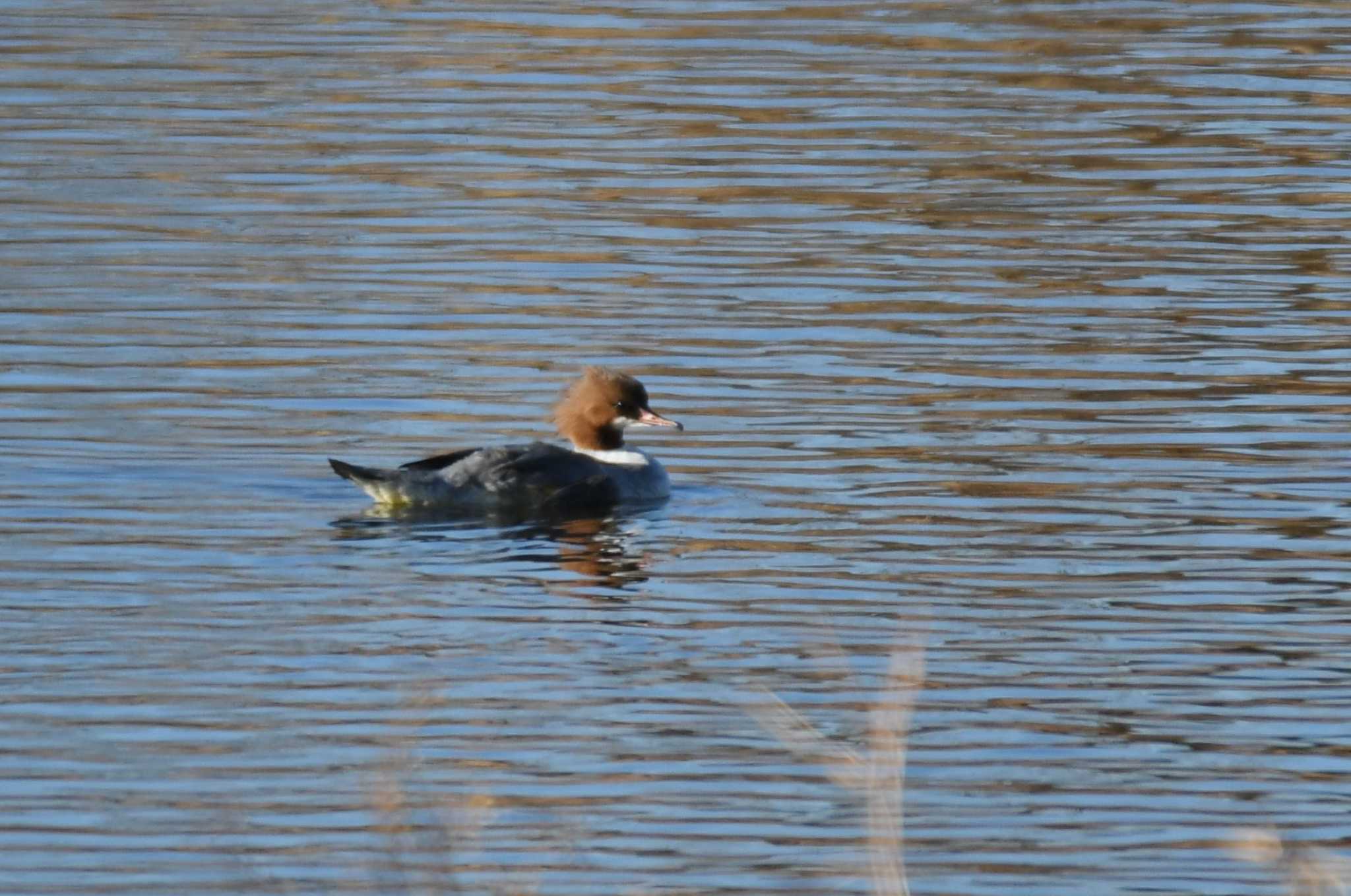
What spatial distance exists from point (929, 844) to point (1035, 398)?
613 centimetres

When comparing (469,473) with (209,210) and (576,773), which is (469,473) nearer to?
(576,773)

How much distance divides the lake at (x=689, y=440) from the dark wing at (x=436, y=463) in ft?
1.00

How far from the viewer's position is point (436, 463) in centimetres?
1248

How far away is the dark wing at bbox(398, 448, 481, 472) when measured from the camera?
1245 cm

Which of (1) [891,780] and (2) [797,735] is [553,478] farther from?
(1) [891,780]

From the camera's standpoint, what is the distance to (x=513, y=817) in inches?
330

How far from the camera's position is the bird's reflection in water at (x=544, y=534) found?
11898 millimetres

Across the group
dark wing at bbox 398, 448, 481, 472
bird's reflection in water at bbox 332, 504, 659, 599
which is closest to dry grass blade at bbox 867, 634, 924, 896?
bird's reflection in water at bbox 332, 504, 659, 599

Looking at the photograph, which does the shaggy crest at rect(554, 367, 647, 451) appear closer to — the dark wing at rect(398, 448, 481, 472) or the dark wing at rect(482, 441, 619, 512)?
the dark wing at rect(482, 441, 619, 512)

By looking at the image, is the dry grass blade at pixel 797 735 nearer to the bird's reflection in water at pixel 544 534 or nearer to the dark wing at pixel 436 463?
the bird's reflection in water at pixel 544 534

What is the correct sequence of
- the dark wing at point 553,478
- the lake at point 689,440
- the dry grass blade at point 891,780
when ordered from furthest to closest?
the dark wing at point 553,478, the lake at point 689,440, the dry grass blade at point 891,780

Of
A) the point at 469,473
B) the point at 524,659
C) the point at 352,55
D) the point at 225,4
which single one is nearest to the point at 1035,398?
the point at 469,473

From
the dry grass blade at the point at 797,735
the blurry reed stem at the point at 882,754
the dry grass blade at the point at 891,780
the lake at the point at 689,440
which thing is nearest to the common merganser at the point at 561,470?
the lake at the point at 689,440

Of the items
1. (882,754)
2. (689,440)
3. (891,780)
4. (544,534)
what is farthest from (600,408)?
(882,754)
